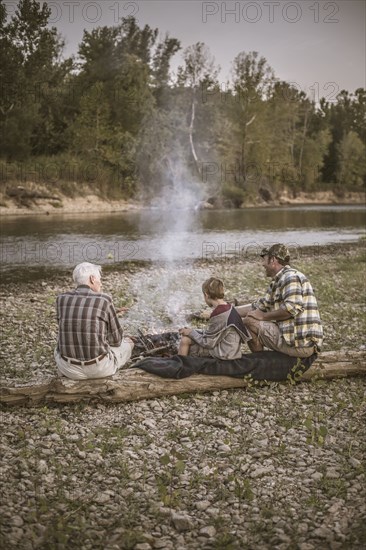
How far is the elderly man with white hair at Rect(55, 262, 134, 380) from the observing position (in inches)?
300

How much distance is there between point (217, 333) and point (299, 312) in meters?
1.40

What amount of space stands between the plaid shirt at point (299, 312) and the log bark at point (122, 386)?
74 centimetres

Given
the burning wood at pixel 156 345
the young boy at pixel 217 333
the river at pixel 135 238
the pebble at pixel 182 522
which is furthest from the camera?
the river at pixel 135 238

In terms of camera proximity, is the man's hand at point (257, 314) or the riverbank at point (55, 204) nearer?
the man's hand at point (257, 314)

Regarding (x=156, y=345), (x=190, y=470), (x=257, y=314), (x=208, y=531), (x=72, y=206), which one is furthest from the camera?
(x=72, y=206)

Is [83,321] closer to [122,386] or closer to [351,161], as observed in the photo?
[122,386]

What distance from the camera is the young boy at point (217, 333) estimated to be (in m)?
8.41

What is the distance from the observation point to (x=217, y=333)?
8.56m

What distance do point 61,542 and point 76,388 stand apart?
10.1ft

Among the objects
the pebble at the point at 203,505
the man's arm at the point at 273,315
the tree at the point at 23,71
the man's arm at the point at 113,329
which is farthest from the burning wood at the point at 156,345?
the tree at the point at 23,71

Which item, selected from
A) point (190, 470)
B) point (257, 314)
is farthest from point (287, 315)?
point (190, 470)

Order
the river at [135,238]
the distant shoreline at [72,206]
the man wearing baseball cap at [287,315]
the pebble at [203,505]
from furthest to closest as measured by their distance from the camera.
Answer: the distant shoreline at [72,206] → the river at [135,238] → the man wearing baseball cap at [287,315] → the pebble at [203,505]

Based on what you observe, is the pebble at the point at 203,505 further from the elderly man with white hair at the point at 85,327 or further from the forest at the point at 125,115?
the forest at the point at 125,115

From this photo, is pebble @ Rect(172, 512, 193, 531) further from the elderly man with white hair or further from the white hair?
the white hair
